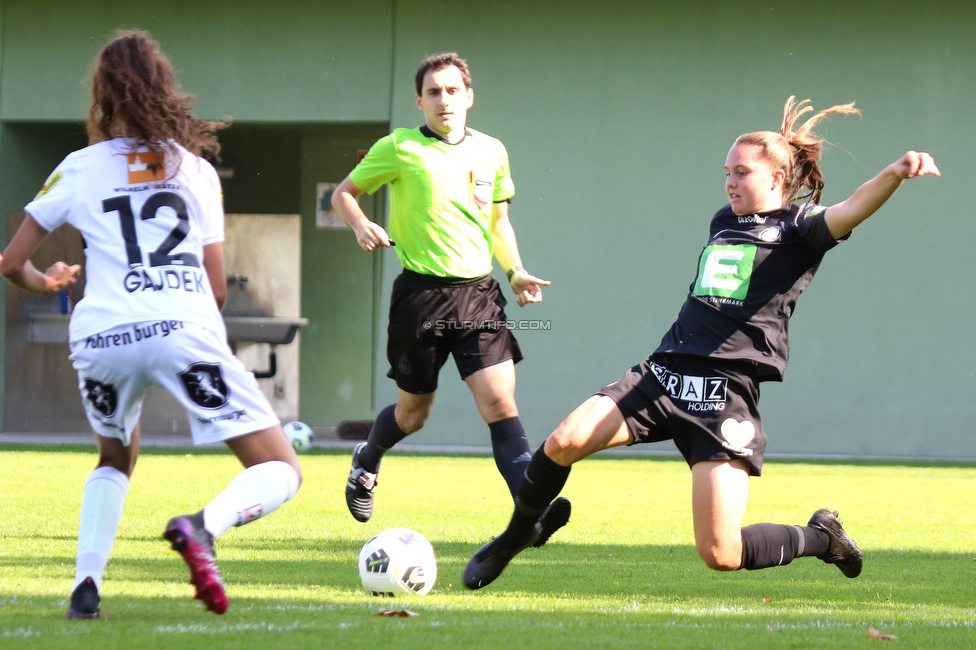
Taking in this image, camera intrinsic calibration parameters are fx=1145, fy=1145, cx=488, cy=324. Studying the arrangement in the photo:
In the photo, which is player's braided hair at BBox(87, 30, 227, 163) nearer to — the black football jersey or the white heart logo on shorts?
the black football jersey


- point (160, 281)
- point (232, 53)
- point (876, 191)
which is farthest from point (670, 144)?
point (160, 281)

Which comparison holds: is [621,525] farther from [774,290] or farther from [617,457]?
[617,457]

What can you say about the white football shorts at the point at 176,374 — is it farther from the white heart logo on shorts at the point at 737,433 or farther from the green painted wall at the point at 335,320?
the green painted wall at the point at 335,320

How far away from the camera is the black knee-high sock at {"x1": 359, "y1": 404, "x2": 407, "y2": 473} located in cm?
584

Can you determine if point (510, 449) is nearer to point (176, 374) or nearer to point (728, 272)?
point (728, 272)

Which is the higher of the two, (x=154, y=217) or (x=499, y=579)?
(x=154, y=217)

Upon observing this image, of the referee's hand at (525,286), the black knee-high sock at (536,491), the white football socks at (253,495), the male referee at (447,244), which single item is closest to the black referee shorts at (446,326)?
the male referee at (447,244)

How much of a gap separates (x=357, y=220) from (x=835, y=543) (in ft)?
8.24

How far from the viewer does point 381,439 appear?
586cm

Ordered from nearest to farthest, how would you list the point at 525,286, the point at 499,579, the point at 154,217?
1. the point at 154,217
2. the point at 499,579
3. the point at 525,286

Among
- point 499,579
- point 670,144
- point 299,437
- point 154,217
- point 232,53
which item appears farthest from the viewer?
point 232,53

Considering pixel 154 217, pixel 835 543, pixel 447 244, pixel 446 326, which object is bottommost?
pixel 835 543

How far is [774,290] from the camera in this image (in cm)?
418

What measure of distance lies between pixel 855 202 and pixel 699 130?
8.21m
